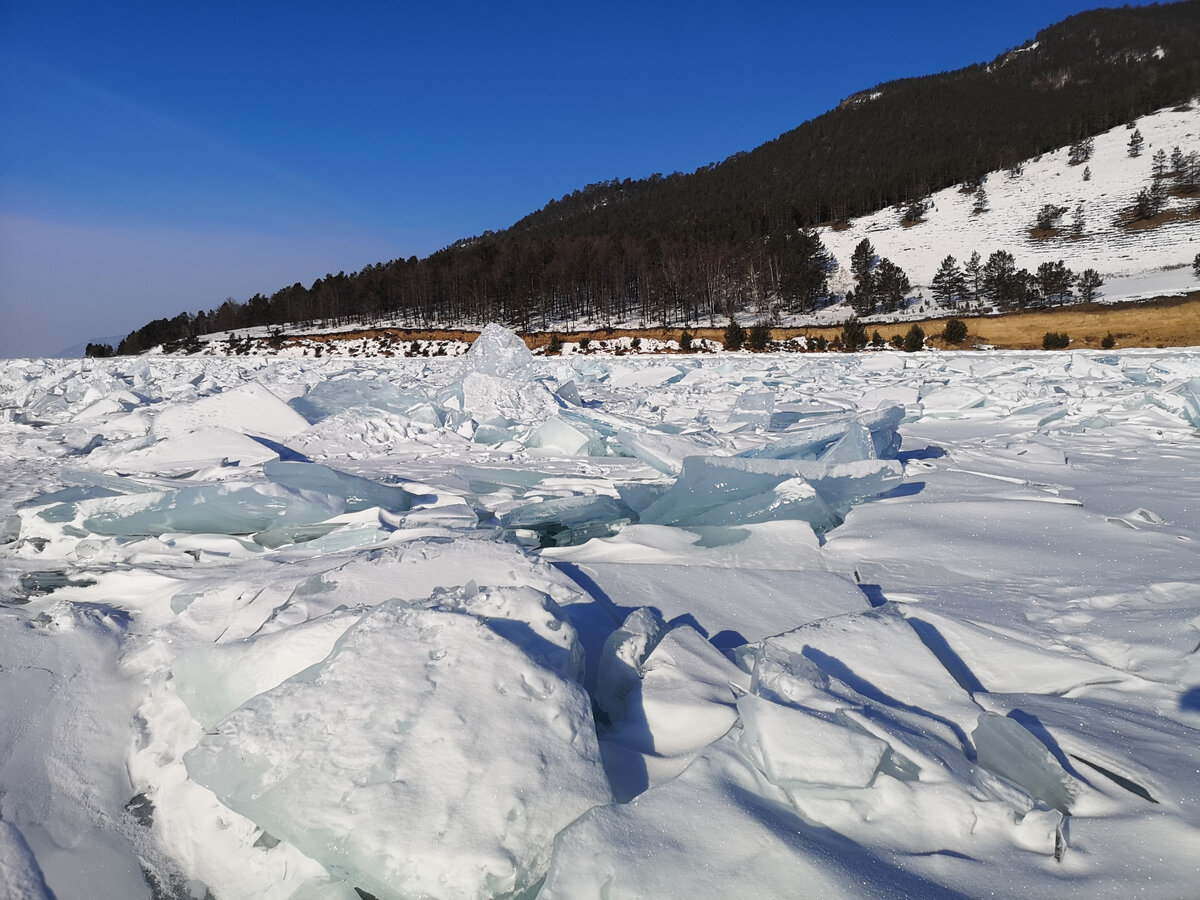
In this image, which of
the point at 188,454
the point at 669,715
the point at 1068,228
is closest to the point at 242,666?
the point at 669,715

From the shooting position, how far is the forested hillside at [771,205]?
4459 centimetres

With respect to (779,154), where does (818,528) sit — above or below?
below

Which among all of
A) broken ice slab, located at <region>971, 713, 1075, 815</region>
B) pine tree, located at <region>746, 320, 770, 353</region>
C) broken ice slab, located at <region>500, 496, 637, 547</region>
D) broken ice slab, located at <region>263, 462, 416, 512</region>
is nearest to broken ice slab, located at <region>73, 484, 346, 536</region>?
broken ice slab, located at <region>263, 462, 416, 512</region>

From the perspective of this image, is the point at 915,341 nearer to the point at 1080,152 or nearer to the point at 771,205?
the point at 1080,152

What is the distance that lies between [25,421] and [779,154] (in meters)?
91.6

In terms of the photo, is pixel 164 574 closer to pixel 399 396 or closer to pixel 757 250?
pixel 399 396

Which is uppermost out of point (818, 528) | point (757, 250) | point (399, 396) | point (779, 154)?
point (779, 154)

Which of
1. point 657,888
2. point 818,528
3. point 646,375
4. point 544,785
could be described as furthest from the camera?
point 646,375

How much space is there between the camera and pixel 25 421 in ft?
23.2

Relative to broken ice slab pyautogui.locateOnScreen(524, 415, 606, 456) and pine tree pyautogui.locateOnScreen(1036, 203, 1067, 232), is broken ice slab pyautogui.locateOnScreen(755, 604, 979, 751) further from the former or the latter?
pine tree pyautogui.locateOnScreen(1036, 203, 1067, 232)

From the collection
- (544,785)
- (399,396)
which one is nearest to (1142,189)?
(399,396)

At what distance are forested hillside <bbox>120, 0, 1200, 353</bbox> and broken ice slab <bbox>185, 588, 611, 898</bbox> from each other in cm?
4105

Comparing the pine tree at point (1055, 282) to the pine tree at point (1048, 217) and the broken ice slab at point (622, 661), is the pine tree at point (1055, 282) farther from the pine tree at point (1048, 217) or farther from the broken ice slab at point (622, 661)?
the broken ice slab at point (622, 661)

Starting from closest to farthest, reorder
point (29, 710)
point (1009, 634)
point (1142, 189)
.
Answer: point (29, 710), point (1009, 634), point (1142, 189)
